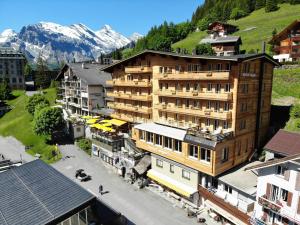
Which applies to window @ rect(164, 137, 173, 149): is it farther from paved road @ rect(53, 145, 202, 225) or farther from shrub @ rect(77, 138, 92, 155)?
shrub @ rect(77, 138, 92, 155)

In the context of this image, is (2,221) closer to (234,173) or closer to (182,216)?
(182,216)

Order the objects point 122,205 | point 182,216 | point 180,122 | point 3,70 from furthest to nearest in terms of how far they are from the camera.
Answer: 1. point 3,70
2. point 180,122
3. point 122,205
4. point 182,216

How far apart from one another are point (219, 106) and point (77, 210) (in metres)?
24.3

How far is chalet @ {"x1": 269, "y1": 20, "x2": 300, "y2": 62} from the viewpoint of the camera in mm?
67438

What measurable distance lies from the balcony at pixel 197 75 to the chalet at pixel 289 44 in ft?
151

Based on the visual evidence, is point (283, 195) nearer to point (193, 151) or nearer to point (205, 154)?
point (205, 154)

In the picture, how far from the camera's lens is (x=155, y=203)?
3600 centimetres

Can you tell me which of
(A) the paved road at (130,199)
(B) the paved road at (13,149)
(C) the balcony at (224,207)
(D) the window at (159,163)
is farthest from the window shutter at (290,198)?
(B) the paved road at (13,149)

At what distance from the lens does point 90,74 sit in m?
70.2

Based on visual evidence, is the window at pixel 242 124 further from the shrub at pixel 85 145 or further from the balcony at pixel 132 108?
the shrub at pixel 85 145

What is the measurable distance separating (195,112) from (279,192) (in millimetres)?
16165

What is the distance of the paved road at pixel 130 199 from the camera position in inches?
1273

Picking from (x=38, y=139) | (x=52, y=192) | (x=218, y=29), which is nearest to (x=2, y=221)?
(x=52, y=192)

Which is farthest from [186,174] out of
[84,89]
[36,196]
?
[84,89]
